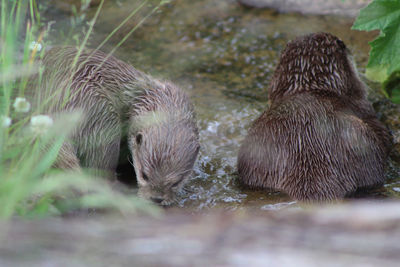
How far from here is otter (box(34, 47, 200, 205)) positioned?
2811 mm

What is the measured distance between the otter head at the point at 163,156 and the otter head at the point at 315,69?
3.23 ft

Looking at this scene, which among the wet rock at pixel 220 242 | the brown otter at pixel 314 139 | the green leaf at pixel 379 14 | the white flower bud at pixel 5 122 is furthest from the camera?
the green leaf at pixel 379 14

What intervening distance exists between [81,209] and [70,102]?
782mm

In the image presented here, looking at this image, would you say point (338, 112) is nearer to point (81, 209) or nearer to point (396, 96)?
point (396, 96)

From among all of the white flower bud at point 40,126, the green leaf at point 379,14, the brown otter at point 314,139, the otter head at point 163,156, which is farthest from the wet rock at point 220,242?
the green leaf at point 379,14

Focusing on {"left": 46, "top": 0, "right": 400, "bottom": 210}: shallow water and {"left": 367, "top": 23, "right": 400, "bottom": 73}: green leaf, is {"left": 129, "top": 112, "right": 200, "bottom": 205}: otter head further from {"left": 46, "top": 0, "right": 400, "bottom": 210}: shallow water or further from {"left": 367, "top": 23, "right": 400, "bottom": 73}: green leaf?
{"left": 367, "top": 23, "right": 400, "bottom": 73}: green leaf

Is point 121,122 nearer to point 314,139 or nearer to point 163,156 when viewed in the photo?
point 163,156

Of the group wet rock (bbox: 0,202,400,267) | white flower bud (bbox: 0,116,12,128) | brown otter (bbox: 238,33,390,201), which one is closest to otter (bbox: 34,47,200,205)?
brown otter (bbox: 238,33,390,201)

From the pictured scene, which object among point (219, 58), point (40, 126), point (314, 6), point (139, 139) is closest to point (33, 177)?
point (40, 126)

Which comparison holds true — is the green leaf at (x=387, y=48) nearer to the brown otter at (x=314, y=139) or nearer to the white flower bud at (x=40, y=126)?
the brown otter at (x=314, y=139)

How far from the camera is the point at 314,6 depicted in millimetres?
5223

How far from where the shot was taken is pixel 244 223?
137 centimetres

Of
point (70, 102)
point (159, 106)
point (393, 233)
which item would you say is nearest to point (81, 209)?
point (70, 102)

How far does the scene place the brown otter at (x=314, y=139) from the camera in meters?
2.96
